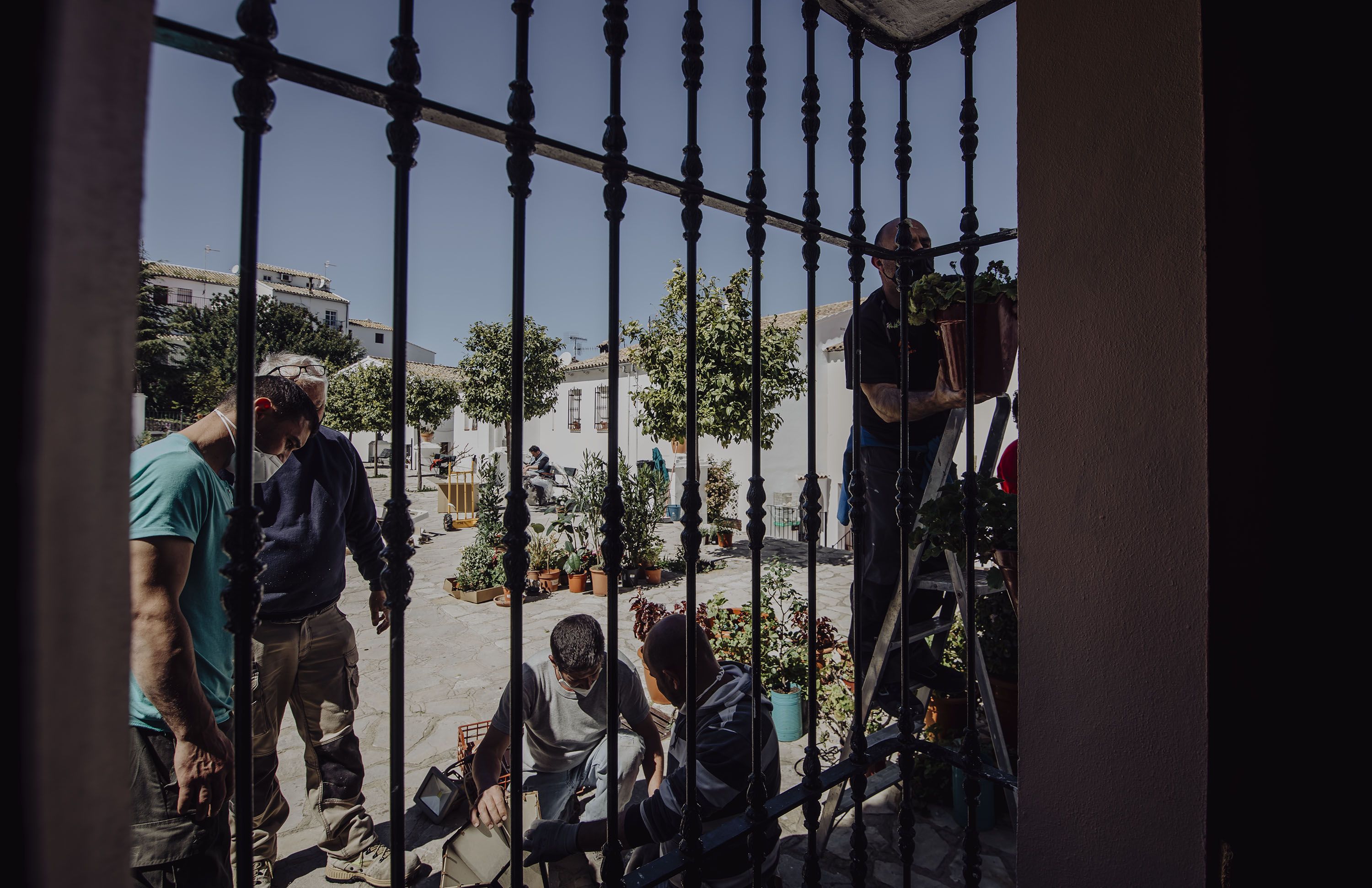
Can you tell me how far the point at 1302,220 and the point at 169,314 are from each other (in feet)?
153

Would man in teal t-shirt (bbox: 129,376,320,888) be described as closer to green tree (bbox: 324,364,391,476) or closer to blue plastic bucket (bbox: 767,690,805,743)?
blue plastic bucket (bbox: 767,690,805,743)

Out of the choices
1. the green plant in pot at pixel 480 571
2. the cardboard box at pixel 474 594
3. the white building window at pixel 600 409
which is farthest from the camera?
the white building window at pixel 600 409

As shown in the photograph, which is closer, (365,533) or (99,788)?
(99,788)

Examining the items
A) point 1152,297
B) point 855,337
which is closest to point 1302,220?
point 1152,297

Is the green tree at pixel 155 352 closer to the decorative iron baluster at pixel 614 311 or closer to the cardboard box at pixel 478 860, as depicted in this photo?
the cardboard box at pixel 478 860

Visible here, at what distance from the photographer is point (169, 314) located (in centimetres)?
3697

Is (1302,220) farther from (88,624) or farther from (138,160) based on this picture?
(88,624)

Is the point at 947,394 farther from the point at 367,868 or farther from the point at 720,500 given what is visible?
the point at 720,500

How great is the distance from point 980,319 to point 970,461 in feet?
1.89

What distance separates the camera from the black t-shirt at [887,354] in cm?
258

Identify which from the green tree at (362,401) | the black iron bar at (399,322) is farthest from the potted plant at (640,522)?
the green tree at (362,401)

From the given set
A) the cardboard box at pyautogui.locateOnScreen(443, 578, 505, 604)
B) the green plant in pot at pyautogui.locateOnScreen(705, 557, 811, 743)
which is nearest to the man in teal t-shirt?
the green plant in pot at pyautogui.locateOnScreen(705, 557, 811, 743)

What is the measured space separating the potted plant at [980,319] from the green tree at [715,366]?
7.95 metres

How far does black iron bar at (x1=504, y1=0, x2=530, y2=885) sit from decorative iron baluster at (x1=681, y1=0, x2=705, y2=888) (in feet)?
1.11
